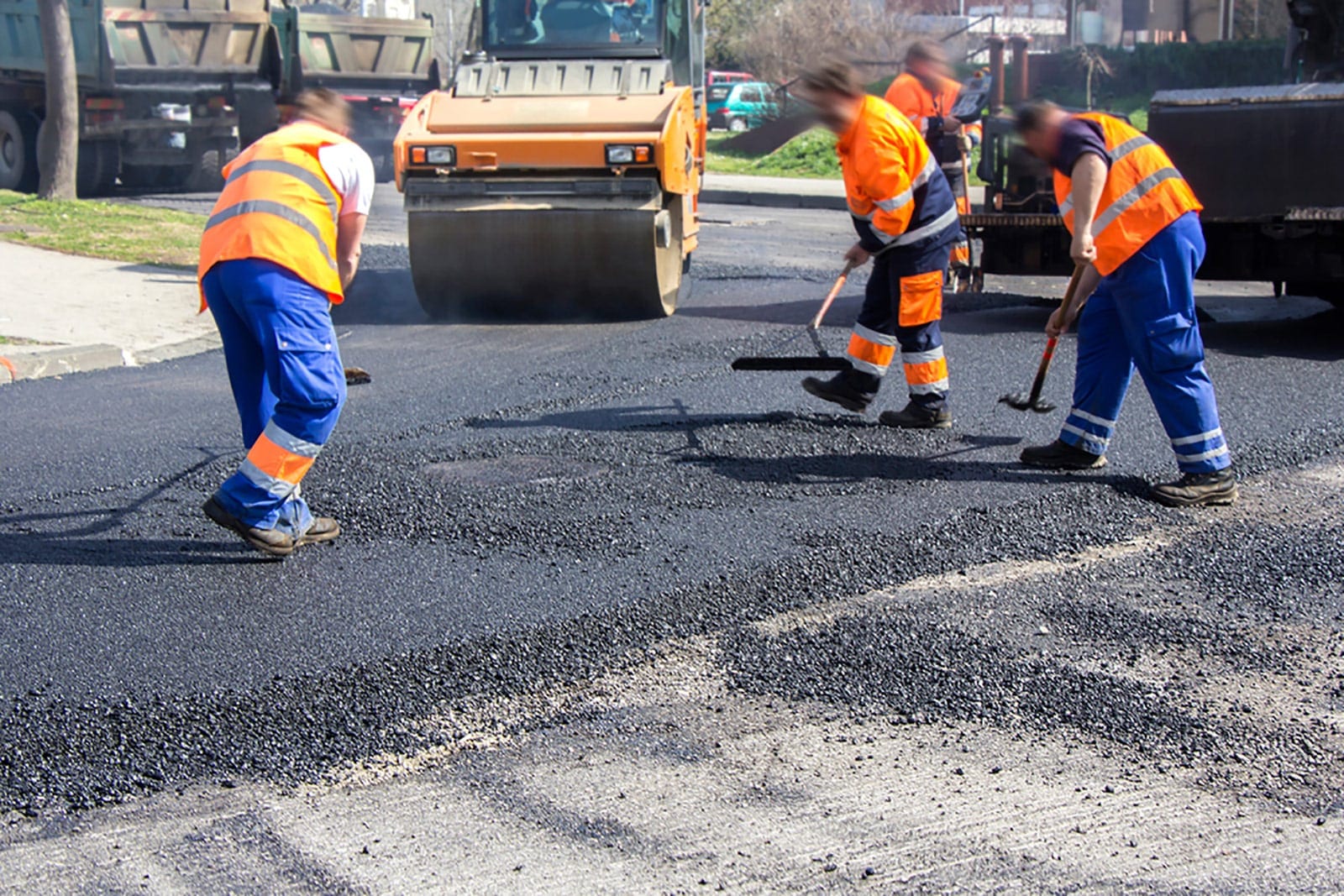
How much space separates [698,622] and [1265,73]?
87.6ft

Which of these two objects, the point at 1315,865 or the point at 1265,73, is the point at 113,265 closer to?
the point at 1315,865

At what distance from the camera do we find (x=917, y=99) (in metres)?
9.16

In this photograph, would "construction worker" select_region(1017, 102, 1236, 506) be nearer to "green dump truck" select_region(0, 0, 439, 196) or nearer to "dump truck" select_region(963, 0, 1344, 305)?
"dump truck" select_region(963, 0, 1344, 305)

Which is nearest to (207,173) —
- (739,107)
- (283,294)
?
(739,107)

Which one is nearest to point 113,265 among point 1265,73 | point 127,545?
point 127,545

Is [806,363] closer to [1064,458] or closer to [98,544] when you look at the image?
[1064,458]

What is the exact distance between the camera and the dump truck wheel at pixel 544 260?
8.50 meters

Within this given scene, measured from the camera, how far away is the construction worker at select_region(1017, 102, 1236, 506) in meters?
5.07

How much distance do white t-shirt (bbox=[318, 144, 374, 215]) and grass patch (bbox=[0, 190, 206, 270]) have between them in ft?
23.3

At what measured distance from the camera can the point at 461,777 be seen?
10.1 ft

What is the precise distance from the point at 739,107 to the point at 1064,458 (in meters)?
27.0

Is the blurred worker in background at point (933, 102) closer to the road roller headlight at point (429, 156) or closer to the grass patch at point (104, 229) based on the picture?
the road roller headlight at point (429, 156)

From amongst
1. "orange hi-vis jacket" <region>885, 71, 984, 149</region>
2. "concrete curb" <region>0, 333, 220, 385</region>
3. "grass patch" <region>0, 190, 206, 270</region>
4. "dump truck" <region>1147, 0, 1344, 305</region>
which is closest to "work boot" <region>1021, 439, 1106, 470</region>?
"dump truck" <region>1147, 0, 1344, 305</region>

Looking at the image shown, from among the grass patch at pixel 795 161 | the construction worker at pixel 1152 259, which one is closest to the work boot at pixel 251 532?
the construction worker at pixel 1152 259
